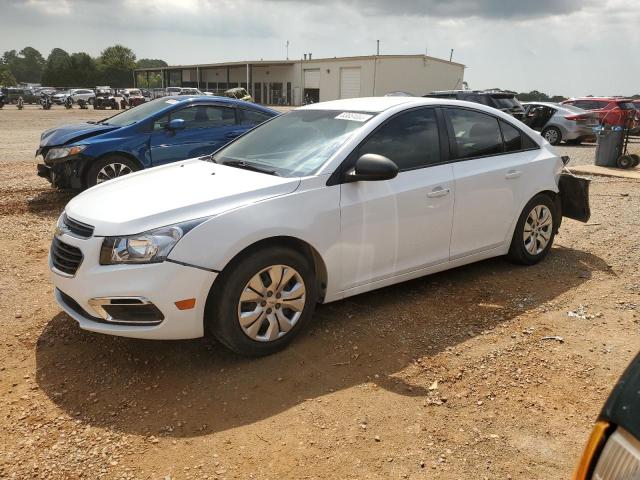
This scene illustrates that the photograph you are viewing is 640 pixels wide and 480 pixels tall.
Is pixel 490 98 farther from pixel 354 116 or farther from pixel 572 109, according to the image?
pixel 354 116

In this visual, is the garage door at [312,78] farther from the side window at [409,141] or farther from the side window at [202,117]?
the side window at [409,141]

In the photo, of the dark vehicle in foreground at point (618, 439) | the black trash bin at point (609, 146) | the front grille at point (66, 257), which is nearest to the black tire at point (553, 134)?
the black trash bin at point (609, 146)

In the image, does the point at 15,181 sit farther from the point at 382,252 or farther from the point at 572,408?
the point at 572,408

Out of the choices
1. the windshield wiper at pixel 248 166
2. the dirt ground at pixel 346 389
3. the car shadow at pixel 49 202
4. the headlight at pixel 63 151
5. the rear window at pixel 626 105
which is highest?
the rear window at pixel 626 105

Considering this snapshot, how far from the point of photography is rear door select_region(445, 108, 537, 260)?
4508 millimetres

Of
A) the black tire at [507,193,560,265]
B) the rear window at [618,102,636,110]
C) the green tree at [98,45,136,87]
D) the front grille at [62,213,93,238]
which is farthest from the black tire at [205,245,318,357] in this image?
the green tree at [98,45,136,87]

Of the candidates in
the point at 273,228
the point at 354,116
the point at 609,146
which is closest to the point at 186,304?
the point at 273,228

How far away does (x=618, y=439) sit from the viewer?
1.37 m

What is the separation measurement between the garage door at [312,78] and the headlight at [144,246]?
53020 millimetres

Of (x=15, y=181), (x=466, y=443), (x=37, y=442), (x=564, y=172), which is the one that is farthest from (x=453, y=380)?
(x=15, y=181)

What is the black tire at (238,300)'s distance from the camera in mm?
3303

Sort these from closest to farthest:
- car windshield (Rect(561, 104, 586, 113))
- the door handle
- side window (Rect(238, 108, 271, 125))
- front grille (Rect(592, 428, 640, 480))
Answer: front grille (Rect(592, 428, 640, 480)) → the door handle → side window (Rect(238, 108, 271, 125)) → car windshield (Rect(561, 104, 586, 113))

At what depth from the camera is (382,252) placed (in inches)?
158

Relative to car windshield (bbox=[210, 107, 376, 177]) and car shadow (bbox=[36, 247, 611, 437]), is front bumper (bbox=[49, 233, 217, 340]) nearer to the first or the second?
car shadow (bbox=[36, 247, 611, 437])
